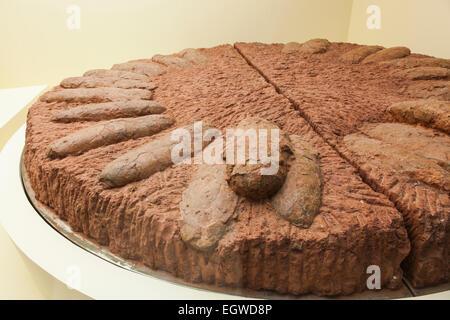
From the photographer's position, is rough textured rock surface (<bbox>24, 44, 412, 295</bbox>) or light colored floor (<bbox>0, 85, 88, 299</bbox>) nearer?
rough textured rock surface (<bbox>24, 44, 412, 295</bbox>)

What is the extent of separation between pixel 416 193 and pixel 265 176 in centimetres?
54

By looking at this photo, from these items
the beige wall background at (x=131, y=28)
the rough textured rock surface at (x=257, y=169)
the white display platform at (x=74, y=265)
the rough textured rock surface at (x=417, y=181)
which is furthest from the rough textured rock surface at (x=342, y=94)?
the white display platform at (x=74, y=265)

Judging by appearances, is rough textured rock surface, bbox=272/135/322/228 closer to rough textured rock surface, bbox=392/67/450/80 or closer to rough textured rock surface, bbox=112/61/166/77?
rough textured rock surface, bbox=392/67/450/80

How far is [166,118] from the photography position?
1934 millimetres

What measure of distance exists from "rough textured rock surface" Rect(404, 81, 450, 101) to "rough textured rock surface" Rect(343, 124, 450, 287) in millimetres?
463

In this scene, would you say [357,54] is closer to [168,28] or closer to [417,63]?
[417,63]

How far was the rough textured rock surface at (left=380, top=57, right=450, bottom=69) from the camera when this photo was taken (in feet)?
8.47

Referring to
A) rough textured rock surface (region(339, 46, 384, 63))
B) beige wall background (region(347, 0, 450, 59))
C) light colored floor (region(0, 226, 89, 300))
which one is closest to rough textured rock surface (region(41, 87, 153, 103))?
light colored floor (region(0, 226, 89, 300))

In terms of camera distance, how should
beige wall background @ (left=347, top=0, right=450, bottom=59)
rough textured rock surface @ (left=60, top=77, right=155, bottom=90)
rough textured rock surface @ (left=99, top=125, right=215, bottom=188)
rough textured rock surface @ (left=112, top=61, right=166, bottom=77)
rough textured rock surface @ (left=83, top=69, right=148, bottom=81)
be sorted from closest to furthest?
rough textured rock surface @ (left=99, top=125, right=215, bottom=188) → rough textured rock surface @ (left=60, top=77, right=155, bottom=90) → rough textured rock surface @ (left=83, top=69, right=148, bottom=81) → rough textured rock surface @ (left=112, top=61, right=166, bottom=77) → beige wall background @ (left=347, top=0, right=450, bottom=59)

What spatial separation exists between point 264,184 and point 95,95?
121 centimetres

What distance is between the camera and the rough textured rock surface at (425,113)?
1.80 meters

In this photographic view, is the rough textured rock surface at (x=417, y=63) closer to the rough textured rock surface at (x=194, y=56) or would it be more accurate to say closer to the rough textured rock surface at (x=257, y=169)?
the rough textured rock surface at (x=194, y=56)

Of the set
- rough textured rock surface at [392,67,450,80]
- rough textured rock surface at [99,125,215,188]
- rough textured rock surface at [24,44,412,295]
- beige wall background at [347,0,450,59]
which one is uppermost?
beige wall background at [347,0,450,59]

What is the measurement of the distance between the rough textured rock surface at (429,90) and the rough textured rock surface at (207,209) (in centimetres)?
132
